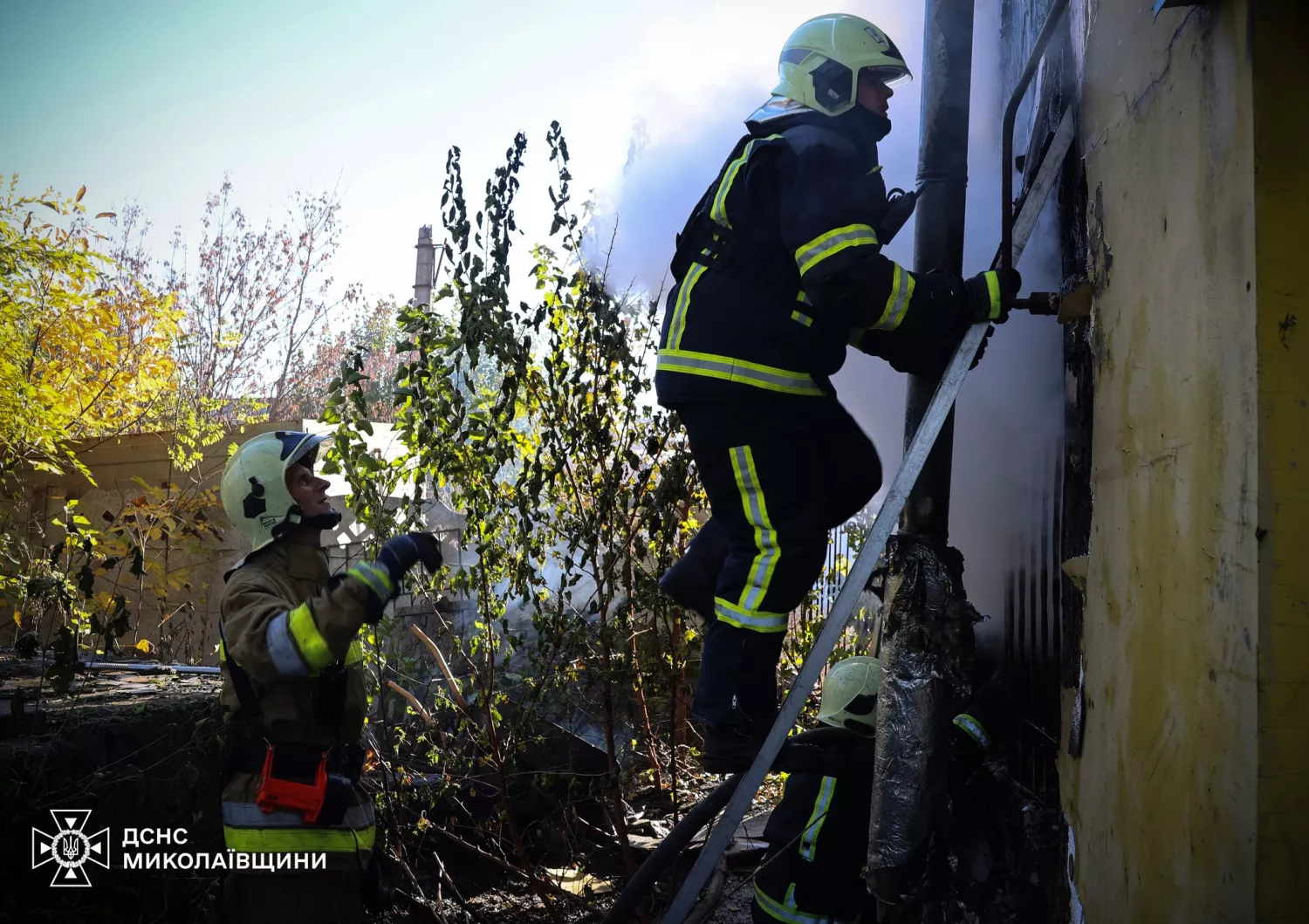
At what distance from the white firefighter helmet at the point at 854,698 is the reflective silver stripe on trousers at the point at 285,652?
1674mm

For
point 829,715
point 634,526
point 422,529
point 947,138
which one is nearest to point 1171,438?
point 947,138

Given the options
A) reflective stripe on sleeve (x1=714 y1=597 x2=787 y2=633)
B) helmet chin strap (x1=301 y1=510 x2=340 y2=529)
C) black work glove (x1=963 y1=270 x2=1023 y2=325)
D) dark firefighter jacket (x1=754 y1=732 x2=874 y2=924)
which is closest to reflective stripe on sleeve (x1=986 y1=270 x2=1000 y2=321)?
black work glove (x1=963 y1=270 x2=1023 y2=325)

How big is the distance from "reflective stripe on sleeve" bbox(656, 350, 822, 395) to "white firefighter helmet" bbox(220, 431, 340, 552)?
1.40 meters

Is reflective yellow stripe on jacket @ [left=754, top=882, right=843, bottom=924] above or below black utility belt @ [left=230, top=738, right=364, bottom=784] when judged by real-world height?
below

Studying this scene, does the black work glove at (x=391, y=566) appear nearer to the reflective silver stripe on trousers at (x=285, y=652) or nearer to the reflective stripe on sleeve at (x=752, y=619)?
the reflective silver stripe on trousers at (x=285, y=652)

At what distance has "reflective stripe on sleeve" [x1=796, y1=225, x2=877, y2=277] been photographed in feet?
7.93

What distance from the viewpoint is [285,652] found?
2822 millimetres

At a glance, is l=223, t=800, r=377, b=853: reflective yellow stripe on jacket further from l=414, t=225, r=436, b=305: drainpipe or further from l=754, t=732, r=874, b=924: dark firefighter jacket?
l=414, t=225, r=436, b=305: drainpipe

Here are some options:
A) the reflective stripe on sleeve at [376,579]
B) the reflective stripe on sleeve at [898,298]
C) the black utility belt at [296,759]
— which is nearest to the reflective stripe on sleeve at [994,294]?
the reflective stripe on sleeve at [898,298]

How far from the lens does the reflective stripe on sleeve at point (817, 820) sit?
3.28 metres

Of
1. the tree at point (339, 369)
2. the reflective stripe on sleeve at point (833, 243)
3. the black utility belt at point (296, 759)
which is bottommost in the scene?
the black utility belt at point (296, 759)

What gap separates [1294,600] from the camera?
1.39 metres

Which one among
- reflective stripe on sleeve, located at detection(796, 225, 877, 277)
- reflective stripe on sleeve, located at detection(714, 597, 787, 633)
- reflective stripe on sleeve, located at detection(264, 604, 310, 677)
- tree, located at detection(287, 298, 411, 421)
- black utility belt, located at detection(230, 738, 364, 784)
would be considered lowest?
black utility belt, located at detection(230, 738, 364, 784)

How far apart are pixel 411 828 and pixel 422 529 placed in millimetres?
1390
